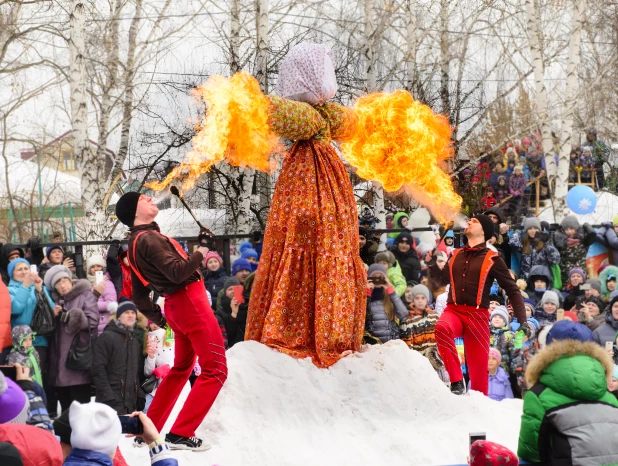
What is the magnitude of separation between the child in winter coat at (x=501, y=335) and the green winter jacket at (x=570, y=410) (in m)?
4.25

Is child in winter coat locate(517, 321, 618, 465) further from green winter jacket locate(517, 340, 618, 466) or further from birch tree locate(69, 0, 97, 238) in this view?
birch tree locate(69, 0, 97, 238)

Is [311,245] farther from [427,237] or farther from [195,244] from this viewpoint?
[427,237]

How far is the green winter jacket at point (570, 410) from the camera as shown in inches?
167

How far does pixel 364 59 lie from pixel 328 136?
816 cm

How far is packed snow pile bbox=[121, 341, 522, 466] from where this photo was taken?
6.02 meters

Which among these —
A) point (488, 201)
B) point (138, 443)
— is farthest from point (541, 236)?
point (138, 443)

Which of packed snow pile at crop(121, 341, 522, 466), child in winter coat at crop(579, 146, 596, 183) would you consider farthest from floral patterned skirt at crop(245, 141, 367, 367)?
child in winter coat at crop(579, 146, 596, 183)

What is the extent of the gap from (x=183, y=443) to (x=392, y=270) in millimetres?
4742

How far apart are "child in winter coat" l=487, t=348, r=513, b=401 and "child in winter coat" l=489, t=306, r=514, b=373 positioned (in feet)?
0.39

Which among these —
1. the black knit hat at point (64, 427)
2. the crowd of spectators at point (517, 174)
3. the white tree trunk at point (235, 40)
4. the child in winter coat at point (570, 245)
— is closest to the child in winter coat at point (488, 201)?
the crowd of spectators at point (517, 174)

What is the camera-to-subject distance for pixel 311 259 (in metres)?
6.71

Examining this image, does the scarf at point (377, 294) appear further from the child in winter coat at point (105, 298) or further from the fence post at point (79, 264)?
the fence post at point (79, 264)

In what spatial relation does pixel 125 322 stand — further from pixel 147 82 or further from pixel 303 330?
pixel 147 82

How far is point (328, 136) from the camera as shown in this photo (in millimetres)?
6797
